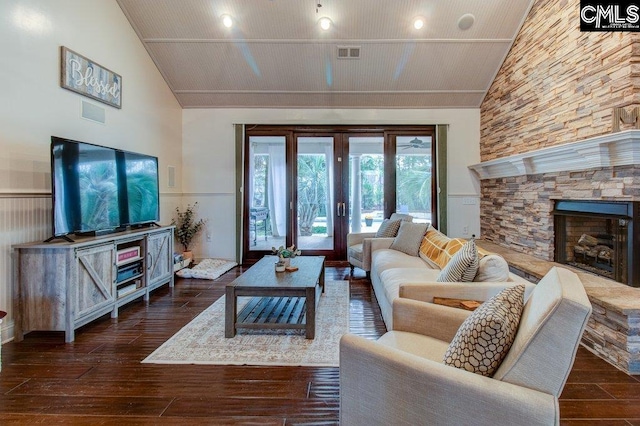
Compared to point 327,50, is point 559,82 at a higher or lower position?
lower


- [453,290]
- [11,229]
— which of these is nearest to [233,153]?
[11,229]

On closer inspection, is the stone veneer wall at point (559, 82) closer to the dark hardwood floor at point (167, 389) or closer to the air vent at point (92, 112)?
the dark hardwood floor at point (167, 389)

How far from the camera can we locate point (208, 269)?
17.3 ft

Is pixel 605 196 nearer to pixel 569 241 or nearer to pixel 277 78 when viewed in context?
pixel 569 241

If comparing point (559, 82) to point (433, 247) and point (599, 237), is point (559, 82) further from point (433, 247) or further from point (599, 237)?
point (433, 247)

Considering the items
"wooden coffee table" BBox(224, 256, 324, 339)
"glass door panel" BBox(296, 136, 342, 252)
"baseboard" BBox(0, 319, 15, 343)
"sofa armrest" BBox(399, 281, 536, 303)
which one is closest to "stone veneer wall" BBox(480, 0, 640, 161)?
"sofa armrest" BBox(399, 281, 536, 303)

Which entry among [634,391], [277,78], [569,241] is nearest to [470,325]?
[634,391]

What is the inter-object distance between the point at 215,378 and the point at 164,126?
432 centimetres

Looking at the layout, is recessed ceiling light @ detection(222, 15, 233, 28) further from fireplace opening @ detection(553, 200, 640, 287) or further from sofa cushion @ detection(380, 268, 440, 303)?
fireplace opening @ detection(553, 200, 640, 287)

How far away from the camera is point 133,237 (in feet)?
11.8

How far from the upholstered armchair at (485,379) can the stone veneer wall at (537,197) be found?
2.32m

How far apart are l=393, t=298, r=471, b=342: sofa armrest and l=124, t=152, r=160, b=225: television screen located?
3.25m

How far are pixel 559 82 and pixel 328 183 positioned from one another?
11.7ft

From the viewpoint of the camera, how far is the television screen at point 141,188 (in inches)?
152
